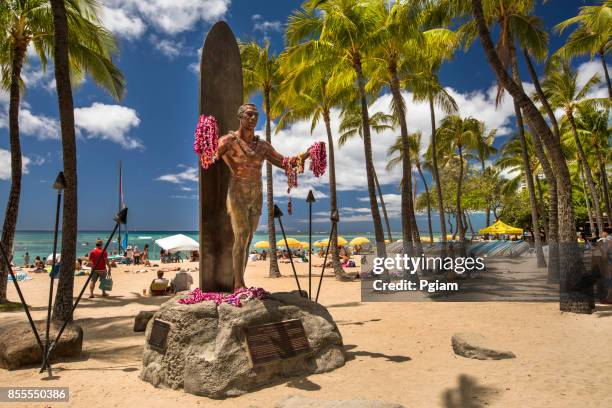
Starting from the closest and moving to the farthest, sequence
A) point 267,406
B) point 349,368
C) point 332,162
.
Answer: point 267,406
point 349,368
point 332,162

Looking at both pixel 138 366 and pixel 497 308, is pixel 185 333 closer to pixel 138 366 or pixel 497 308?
pixel 138 366

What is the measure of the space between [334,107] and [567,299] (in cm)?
1386

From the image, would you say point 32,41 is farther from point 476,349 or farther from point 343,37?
point 476,349

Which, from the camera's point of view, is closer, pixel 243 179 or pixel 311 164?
pixel 243 179

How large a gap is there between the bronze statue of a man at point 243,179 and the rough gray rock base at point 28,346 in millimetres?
2622

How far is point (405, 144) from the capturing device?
13883 mm

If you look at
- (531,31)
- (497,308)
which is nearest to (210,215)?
(497,308)

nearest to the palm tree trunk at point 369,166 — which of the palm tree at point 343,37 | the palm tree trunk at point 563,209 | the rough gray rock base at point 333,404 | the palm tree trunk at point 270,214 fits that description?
the palm tree at point 343,37

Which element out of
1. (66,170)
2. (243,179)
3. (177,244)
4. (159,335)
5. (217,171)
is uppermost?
(66,170)

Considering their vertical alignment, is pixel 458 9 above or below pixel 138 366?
above

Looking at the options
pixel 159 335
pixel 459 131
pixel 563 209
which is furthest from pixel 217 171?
pixel 459 131

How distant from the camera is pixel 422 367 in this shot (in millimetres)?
4961

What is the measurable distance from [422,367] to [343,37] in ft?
37.0

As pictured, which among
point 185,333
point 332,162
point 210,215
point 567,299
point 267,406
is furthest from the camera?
point 332,162
